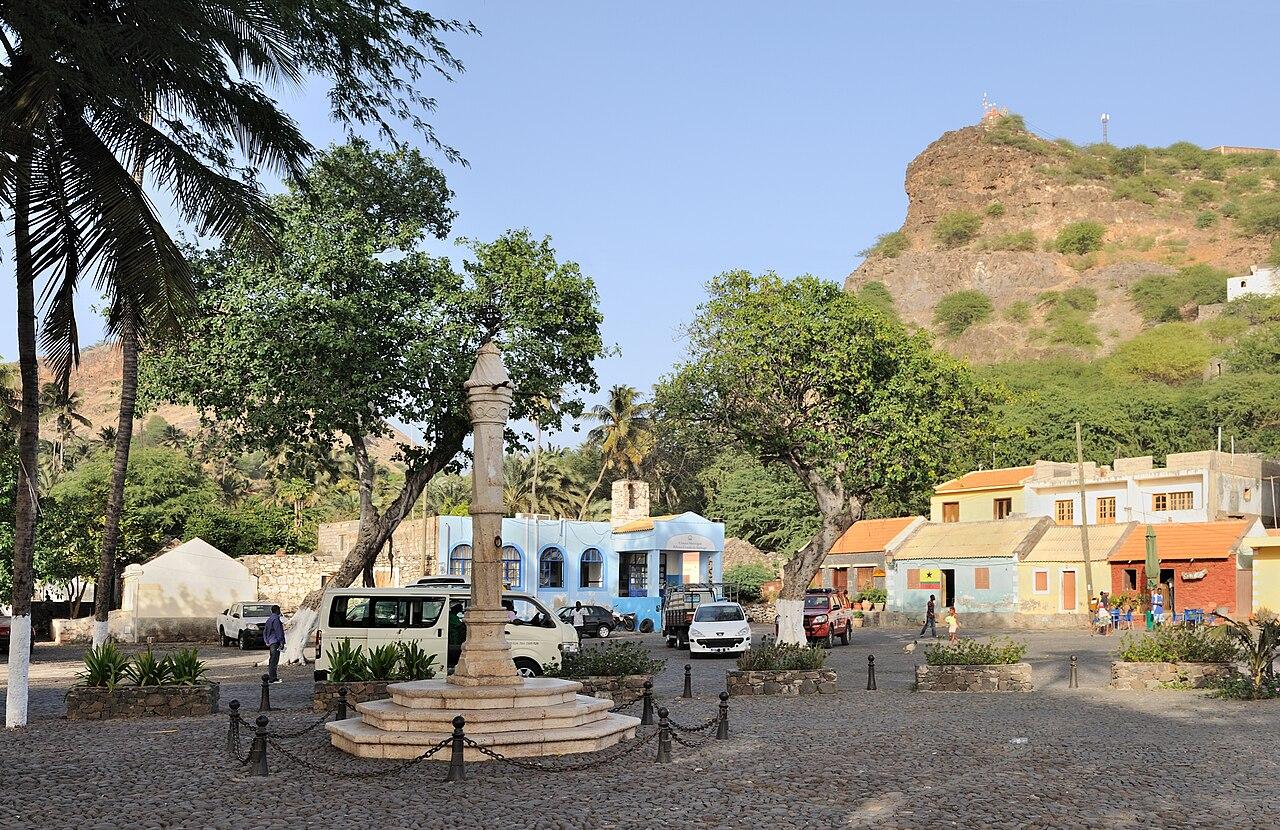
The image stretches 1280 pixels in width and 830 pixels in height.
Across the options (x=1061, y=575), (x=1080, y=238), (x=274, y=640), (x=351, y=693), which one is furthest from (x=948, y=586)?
(x=1080, y=238)

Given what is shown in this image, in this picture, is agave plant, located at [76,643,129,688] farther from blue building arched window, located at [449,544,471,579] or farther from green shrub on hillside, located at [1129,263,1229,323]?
green shrub on hillside, located at [1129,263,1229,323]

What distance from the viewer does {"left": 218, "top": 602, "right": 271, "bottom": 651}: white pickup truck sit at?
33.8m

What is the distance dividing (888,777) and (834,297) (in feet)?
62.9

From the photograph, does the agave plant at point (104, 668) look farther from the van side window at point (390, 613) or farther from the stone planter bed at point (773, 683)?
the stone planter bed at point (773, 683)

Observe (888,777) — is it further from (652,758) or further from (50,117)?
(50,117)

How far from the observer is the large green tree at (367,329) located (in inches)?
1023

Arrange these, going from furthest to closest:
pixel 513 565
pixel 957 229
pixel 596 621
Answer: pixel 957 229, pixel 513 565, pixel 596 621

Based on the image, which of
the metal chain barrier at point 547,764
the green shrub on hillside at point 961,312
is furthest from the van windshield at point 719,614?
the green shrub on hillside at point 961,312

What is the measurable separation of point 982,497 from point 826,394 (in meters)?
29.8

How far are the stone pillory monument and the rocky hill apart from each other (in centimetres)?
Answer: 12978

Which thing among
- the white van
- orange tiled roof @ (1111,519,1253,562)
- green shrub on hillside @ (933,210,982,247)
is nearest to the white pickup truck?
the white van

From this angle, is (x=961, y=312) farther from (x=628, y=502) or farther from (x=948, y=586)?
(x=628, y=502)

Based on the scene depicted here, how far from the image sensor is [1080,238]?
510 feet

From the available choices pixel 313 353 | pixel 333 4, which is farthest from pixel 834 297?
pixel 333 4
